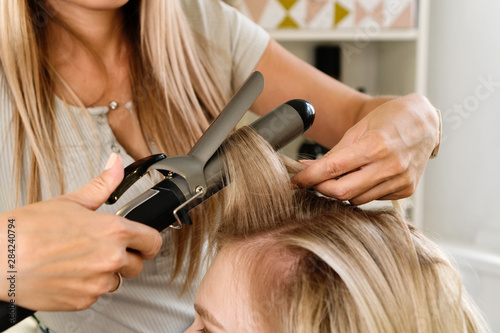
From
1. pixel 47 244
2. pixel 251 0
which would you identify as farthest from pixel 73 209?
pixel 251 0

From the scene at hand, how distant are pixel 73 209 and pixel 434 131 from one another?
459mm

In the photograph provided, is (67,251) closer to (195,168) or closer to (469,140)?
(195,168)

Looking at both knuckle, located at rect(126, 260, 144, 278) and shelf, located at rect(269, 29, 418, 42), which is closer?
knuckle, located at rect(126, 260, 144, 278)

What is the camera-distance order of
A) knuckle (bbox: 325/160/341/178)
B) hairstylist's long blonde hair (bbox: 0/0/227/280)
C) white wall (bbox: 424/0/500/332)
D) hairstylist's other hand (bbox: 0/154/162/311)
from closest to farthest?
hairstylist's other hand (bbox: 0/154/162/311)
knuckle (bbox: 325/160/341/178)
hairstylist's long blonde hair (bbox: 0/0/227/280)
white wall (bbox: 424/0/500/332)

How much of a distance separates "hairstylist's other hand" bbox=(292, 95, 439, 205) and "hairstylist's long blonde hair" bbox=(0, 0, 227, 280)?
0.28 m

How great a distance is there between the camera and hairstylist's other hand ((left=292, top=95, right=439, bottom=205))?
1.90 feet

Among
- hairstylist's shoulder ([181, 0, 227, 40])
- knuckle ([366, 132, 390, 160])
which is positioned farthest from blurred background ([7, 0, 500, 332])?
knuckle ([366, 132, 390, 160])

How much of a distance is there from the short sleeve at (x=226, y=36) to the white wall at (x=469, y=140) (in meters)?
0.72

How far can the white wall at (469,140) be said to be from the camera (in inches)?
54.1

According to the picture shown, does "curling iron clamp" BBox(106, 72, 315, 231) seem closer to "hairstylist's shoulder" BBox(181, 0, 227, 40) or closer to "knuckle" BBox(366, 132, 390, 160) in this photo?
"knuckle" BBox(366, 132, 390, 160)

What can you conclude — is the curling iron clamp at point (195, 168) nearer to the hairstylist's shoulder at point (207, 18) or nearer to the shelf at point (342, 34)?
the hairstylist's shoulder at point (207, 18)

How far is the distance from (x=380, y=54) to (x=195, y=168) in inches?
50.9

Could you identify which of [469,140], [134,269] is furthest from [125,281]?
[469,140]

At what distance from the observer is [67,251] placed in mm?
452
